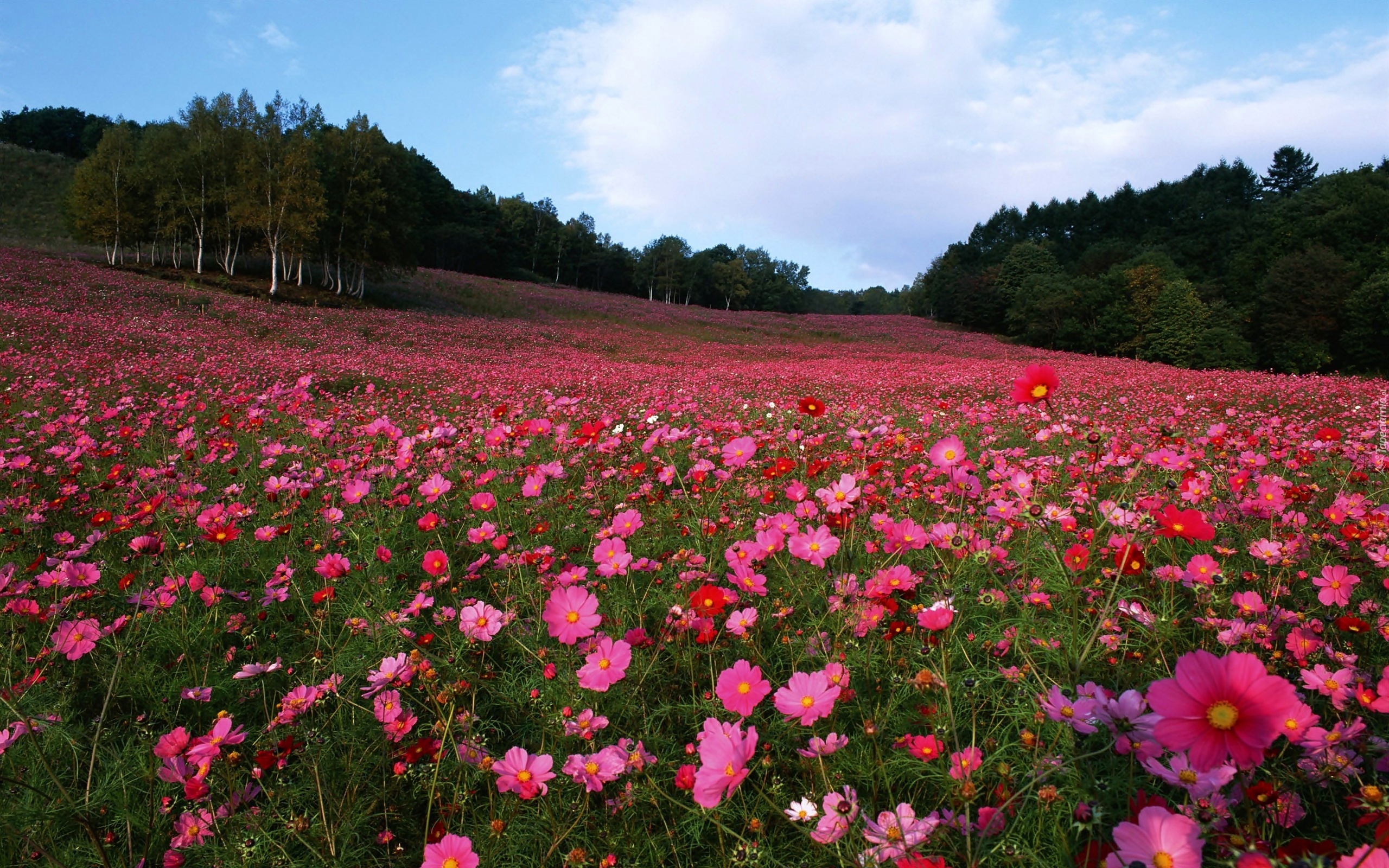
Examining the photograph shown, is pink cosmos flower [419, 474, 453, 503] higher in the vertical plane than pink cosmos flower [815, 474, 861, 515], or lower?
lower

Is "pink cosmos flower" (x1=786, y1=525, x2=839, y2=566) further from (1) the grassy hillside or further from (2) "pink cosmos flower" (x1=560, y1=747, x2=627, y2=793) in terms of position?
(1) the grassy hillside

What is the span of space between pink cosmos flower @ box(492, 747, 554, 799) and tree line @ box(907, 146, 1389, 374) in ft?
94.6

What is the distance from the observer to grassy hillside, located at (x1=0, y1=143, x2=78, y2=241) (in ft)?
96.5

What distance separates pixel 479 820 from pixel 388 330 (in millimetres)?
15872

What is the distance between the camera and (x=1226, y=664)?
71cm

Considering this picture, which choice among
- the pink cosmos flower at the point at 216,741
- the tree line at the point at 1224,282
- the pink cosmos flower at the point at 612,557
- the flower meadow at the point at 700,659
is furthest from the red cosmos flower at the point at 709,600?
the tree line at the point at 1224,282

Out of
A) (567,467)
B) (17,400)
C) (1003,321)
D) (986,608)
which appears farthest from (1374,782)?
(1003,321)

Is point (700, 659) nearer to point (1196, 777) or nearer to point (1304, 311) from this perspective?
point (1196, 777)

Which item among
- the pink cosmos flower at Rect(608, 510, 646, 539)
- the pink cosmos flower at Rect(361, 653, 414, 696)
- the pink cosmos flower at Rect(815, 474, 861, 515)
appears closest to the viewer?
the pink cosmos flower at Rect(361, 653, 414, 696)

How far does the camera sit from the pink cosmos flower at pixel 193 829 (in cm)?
108

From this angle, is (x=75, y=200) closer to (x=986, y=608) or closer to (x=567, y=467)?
(x=567, y=467)

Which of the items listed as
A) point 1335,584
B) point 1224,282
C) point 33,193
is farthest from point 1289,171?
point 33,193

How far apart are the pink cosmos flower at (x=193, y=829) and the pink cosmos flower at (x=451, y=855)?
556mm

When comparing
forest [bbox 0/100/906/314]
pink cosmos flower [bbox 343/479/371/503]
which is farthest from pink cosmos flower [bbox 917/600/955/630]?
forest [bbox 0/100/906/314]
